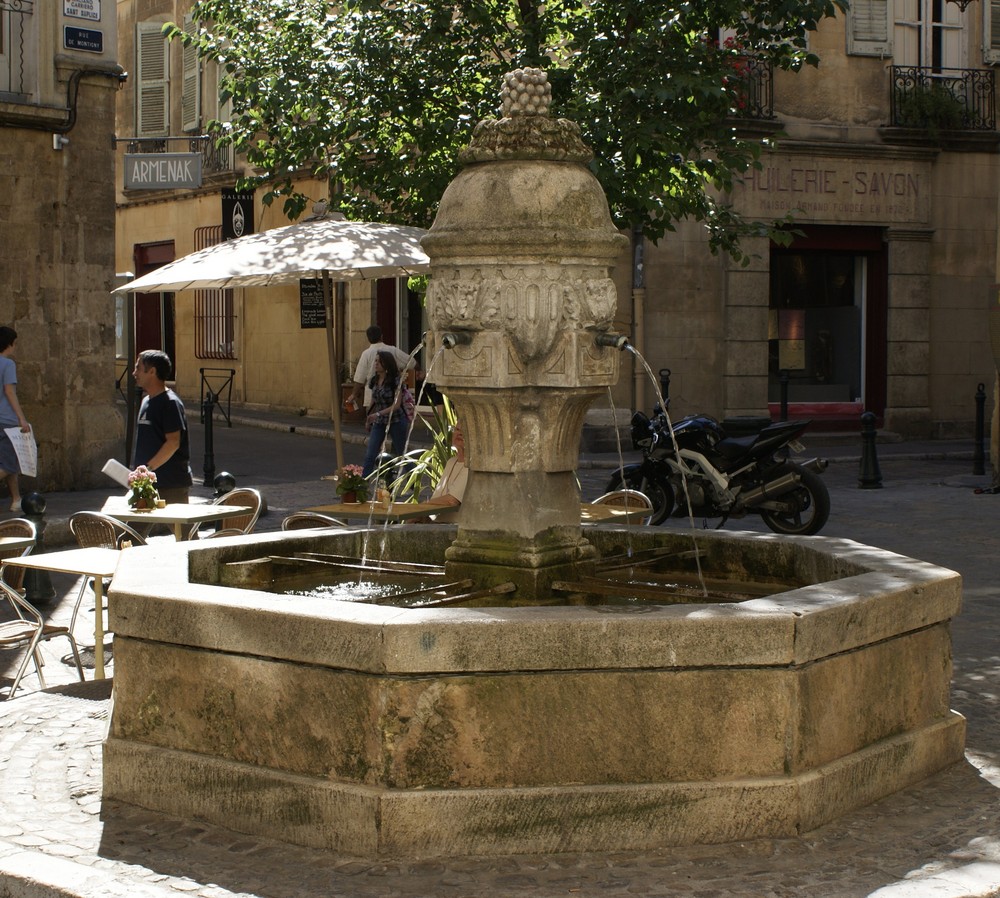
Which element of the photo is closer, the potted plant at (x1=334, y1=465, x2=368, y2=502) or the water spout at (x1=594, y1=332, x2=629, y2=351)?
the water spout at (x1=594, y1=332, x2=629, y2=351)

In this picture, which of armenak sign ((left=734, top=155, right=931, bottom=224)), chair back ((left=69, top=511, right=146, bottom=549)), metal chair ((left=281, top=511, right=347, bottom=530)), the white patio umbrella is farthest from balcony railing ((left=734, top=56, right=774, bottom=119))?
chair back ((left=69, top=511, right=146, bottom=549))

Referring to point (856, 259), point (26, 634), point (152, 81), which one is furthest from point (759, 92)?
point (26, 634)

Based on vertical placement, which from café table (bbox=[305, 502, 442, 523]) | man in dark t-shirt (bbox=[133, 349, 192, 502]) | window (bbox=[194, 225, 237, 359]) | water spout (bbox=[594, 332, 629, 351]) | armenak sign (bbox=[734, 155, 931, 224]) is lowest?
café table (bbox=[305, 502, 442, 523])

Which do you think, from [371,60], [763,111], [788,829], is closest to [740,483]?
[371,60]

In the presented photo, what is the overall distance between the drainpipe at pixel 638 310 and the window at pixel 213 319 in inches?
391

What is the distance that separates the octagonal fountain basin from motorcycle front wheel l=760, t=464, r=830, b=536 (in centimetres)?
729

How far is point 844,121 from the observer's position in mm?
21906

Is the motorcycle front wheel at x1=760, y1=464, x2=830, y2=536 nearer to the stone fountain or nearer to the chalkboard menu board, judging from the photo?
the stone fountain

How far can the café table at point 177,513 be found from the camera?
8.80 meters

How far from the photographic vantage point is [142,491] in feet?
29.6

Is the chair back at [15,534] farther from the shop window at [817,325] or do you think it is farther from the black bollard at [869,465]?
the shop window at [817,325]

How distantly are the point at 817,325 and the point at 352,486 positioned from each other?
13.8 m

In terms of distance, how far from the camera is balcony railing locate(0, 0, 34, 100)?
15.2 metres

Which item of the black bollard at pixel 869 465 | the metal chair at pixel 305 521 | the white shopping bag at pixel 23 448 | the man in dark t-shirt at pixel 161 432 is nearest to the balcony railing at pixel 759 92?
the black bollard at pixel 869 465
